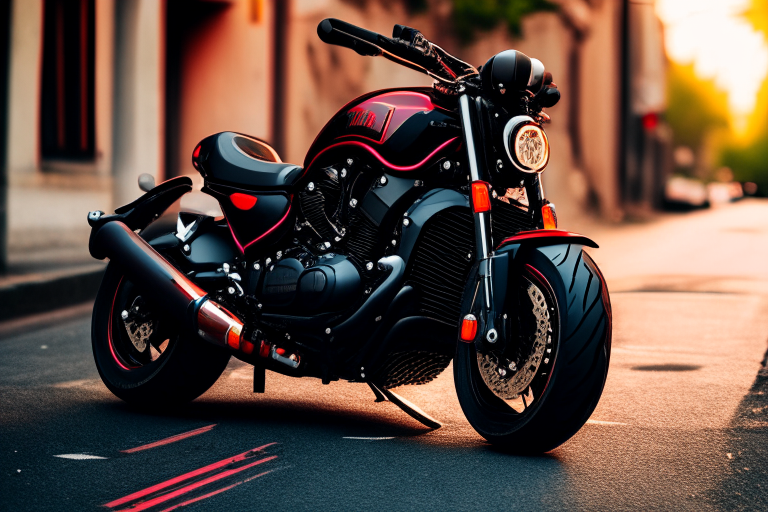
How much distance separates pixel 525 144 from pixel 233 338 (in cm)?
157

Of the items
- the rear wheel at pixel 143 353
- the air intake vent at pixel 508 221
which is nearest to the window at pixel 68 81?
the rear wheel at pixel 143 353

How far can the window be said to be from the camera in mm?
14414

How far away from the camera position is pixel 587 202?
3122 cm

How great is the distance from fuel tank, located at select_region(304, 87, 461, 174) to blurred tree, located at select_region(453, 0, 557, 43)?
21.2m

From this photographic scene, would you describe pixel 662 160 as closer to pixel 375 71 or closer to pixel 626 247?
pixel 375 71

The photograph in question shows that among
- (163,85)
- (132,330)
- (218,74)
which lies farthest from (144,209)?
(218,74)

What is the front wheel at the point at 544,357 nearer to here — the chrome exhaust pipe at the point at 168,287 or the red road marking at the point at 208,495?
the red road marking at the point at 208,495

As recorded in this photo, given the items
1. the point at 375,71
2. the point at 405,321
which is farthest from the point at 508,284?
the point at 375,71

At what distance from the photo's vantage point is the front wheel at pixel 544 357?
4.56 metres

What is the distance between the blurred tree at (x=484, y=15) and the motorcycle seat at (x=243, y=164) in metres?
20.5

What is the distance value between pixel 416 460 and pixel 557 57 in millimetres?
26006

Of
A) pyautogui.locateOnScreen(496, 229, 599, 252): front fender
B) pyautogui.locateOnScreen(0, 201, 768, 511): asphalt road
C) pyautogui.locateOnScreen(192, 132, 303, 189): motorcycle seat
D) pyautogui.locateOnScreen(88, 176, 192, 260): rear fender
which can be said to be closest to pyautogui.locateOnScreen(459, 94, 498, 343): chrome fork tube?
pyautogui.locateOnScreen(496, 229, 599, 252): front fender

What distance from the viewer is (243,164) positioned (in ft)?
19.2

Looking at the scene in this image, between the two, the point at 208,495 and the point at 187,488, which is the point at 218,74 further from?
the point at 208,495
